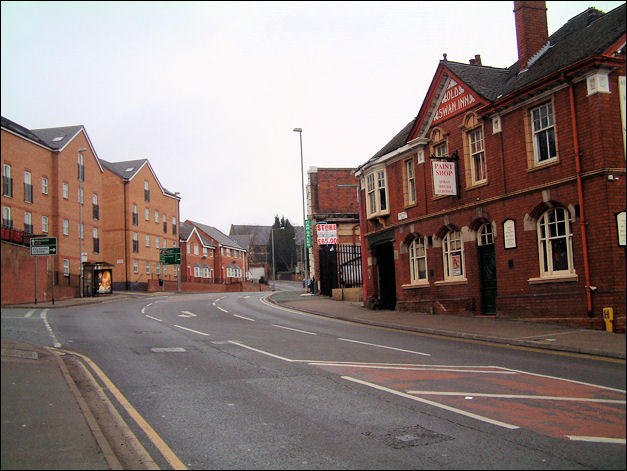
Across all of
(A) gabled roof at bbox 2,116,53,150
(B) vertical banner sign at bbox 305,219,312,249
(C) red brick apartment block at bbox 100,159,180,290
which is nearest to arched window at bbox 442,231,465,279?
(A) gabled roof at bbox 2,116,53,150

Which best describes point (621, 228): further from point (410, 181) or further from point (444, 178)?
point (410, 181)

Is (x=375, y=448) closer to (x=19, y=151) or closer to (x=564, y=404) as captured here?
(x=564, y=404)

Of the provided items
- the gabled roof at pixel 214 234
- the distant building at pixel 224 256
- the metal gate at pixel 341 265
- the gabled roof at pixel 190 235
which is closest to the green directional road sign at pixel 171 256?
the gabled roof at pixel 190 235

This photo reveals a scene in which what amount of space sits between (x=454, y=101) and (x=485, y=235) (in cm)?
558

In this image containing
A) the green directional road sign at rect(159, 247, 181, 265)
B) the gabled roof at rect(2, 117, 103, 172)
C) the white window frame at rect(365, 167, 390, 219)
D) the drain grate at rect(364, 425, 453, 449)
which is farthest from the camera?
the green directional road sign at rect(159, 247, 181, 265)

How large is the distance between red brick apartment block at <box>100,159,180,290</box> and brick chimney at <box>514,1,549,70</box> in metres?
47.4

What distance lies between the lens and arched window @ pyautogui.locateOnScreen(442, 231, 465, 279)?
872 inches

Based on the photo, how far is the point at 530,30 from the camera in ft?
67.3

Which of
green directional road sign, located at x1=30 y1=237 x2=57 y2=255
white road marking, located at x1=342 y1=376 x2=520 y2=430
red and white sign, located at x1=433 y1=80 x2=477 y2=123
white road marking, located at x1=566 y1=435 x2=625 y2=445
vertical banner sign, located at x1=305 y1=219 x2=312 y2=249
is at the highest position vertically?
red and white sign, located at x1=433 y1=80 x2=477 y2=123

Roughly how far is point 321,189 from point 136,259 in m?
30.2

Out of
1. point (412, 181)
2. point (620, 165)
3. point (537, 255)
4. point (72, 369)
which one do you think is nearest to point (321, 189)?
point (412, 181)

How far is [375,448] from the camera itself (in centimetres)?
605

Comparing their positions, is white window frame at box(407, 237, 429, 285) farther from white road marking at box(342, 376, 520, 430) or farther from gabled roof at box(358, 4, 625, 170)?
white road marking at box(342, 376, 520, 430)

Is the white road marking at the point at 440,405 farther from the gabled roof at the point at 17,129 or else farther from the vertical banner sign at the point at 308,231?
the vertical banner sign at the point at 308,231
